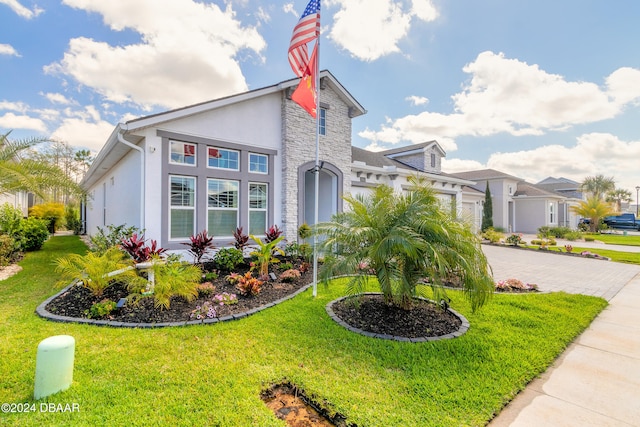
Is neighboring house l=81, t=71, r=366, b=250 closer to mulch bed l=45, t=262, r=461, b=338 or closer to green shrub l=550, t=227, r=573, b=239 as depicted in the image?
mulch bed l=45, t=262, r=461, b=338

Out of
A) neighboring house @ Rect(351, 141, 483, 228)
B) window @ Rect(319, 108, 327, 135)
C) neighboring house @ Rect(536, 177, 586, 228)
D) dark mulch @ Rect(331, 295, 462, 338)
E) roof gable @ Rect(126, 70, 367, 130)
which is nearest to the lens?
dark mulch @ Rect(331, 295, 462, 338)

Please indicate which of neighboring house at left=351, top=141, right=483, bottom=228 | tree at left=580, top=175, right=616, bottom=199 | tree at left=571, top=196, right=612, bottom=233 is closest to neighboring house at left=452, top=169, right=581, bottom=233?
tree at left=571, top=196, right=612, bottom=233

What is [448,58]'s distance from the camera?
11758mm

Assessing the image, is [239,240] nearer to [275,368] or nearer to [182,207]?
[182,207]

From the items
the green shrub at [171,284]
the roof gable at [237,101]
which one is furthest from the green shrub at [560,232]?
the green shrub at [171,284]

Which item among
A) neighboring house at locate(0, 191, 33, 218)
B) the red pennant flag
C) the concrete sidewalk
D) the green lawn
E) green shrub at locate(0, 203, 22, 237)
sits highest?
the red pennant flag

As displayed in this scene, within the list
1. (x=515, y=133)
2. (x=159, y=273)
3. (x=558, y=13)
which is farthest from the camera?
(x=515, y=133)

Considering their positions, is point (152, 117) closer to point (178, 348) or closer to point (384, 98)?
point (178, 348)

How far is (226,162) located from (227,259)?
3.18 m

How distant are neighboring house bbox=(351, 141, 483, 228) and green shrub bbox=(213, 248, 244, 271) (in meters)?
6.68

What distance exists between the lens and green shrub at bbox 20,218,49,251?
1102 cm

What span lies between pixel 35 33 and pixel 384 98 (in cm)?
1331

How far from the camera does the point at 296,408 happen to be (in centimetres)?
277

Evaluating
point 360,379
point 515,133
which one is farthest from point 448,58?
point 360,379
